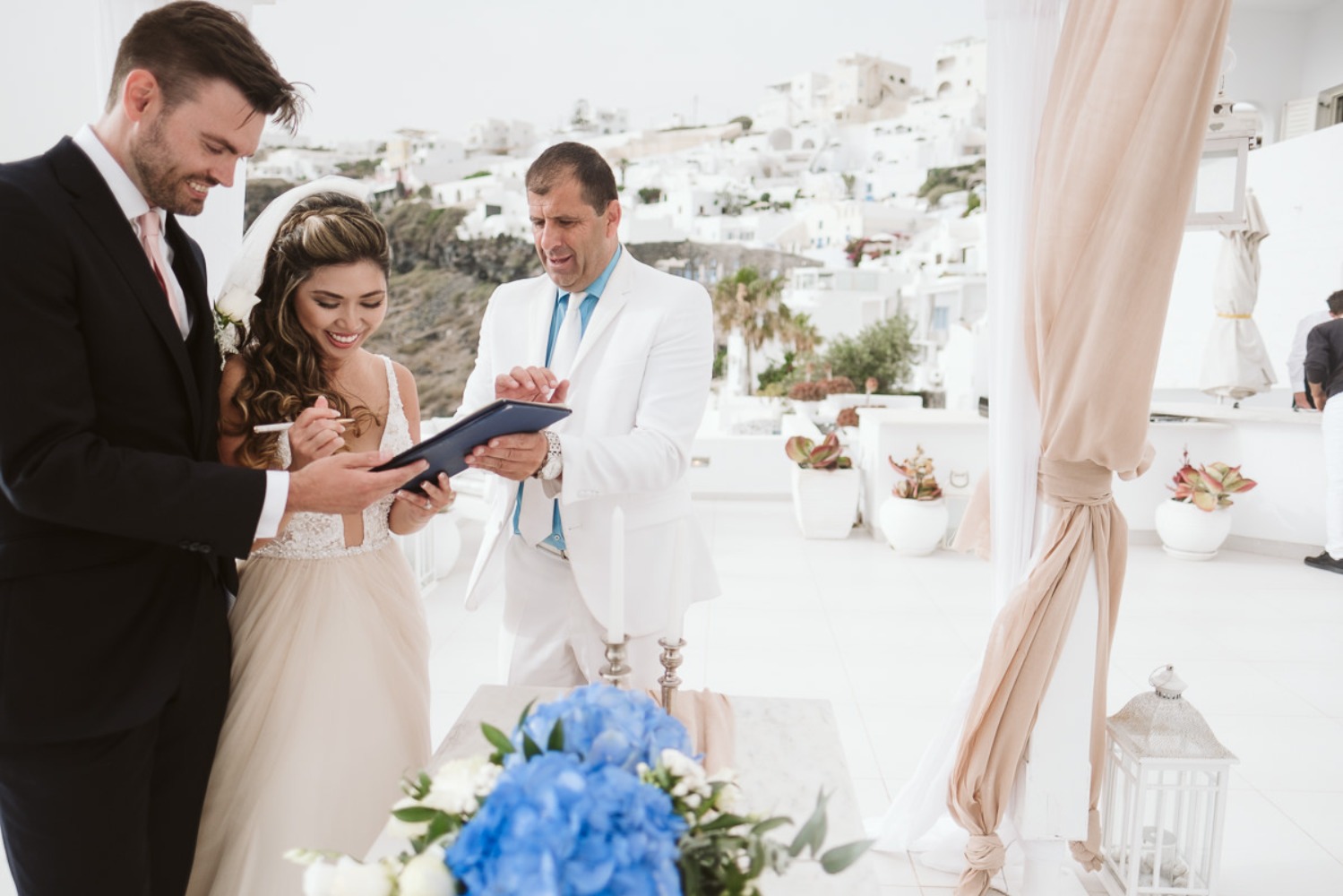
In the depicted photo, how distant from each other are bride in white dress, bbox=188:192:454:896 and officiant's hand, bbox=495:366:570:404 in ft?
0.76

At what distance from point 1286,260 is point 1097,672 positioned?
8412 millimetres

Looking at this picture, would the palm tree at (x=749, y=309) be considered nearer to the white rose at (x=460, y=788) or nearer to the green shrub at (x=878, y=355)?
the green shrub at (x=878, y=355)

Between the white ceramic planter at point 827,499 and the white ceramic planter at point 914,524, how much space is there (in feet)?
1.27

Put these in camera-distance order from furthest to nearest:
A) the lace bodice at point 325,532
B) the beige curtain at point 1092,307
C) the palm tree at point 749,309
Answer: the palm tree at point 749,309 < the beige curtain at point 1092,307 < the lace bodice at point 325,532

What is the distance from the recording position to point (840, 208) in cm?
4003

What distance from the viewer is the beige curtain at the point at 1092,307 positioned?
5.50 feet

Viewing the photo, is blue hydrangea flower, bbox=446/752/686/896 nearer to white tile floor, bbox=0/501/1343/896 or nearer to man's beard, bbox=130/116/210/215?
man's beard, bbox=130/116/210/215

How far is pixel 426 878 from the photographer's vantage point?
2.03 ft

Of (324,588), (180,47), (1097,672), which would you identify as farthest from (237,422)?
(1097,672)

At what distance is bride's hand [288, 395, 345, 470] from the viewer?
147 centimetres

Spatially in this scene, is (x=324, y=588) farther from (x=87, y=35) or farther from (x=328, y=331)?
(x=87, y=35)

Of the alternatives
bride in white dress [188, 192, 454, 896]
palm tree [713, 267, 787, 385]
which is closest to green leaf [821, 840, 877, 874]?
bride in white dress [188, 192, 454, 896]

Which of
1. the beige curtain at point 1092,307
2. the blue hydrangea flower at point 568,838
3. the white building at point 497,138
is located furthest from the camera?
the white building at point 497,138

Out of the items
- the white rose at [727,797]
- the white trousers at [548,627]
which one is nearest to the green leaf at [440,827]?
the white rose at [727,797]
